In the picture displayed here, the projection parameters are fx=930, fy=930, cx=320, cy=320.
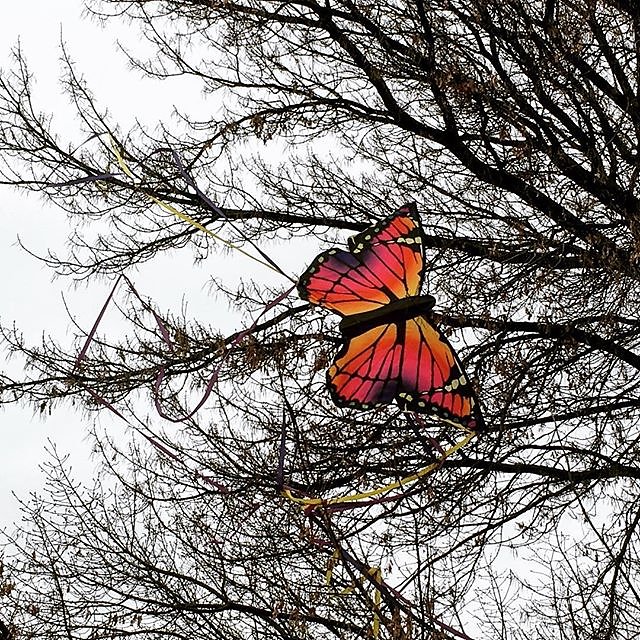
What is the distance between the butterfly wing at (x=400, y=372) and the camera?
2.29 metres

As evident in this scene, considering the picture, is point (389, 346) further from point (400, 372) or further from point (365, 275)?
point (365, 275)

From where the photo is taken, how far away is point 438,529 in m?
5.21

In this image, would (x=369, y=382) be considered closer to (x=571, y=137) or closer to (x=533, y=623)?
(x=571, y=137)

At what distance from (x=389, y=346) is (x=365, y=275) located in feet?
0.66

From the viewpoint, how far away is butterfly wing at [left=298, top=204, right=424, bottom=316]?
2.35 meters

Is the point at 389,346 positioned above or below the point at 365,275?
below

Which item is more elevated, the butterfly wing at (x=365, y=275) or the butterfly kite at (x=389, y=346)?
the butterfly wing at (x=365, y=275)

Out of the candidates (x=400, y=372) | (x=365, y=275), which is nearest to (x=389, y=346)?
(x=400, y=372)

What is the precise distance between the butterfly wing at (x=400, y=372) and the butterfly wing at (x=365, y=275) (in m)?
0.09

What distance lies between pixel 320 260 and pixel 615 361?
361 cm

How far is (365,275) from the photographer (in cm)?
238

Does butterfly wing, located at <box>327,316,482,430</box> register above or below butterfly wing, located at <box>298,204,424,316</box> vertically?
below

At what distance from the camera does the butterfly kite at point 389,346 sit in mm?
2293

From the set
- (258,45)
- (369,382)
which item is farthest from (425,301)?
(258,45)
